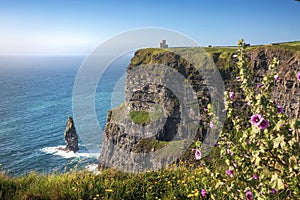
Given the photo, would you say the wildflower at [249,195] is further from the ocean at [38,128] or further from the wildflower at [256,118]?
the ocean at [38,128]

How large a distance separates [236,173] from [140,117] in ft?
322

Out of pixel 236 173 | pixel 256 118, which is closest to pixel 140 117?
pixel 236 173

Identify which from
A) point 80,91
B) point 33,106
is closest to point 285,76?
point 33,106

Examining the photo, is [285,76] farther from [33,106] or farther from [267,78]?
[33,106]

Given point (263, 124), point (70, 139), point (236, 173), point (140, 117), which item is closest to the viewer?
point (263, 124)

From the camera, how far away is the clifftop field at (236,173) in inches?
119

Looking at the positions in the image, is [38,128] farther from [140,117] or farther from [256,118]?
[256,118]

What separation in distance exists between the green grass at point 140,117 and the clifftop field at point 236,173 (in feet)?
302

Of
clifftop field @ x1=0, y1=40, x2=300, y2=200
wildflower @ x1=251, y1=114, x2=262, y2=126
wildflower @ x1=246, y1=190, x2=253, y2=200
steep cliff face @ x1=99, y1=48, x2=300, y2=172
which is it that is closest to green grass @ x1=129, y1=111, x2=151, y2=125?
steep cliff face @ x1=99, y1=48, x2=300, y2=172

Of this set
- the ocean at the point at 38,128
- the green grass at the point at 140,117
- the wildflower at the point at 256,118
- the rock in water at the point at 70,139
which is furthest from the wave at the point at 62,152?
the wildflower at the point at 256,118

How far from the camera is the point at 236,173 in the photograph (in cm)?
379

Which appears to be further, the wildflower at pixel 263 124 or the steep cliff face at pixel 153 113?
the steep cliff face at pixel 153 113

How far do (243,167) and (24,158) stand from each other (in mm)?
88171

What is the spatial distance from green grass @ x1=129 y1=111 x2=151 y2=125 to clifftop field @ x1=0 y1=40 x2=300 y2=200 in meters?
92.1
